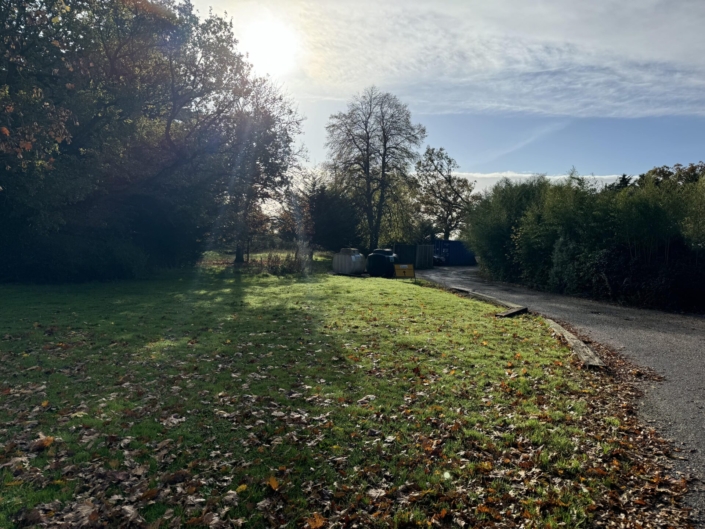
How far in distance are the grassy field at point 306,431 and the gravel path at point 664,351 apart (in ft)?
1.44

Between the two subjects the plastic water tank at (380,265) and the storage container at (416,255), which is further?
the storage container at (416,255)

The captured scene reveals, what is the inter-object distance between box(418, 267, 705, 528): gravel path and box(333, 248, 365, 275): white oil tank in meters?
11.6

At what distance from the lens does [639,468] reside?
4.15m

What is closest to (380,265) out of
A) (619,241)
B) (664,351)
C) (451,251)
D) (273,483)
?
(619,241)

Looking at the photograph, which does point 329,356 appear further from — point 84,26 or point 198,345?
point 84,26

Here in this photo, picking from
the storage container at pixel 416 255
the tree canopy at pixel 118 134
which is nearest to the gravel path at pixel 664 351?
the tree canopy at pixel 118 134

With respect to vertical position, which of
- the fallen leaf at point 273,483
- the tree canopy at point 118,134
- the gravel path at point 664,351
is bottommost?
the fallen leaf at point 273,483

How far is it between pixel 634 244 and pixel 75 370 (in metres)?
16.4

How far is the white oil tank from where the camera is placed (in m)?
27.4

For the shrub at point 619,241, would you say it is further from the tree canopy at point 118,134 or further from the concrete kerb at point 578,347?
the tree canopy at point 118,134

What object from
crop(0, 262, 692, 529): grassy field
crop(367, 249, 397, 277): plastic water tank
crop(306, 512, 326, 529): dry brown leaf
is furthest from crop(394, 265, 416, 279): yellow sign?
crop(306, 512, 326, 529): dry brown leaf

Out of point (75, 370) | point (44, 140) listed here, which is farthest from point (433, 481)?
point (44, 140)

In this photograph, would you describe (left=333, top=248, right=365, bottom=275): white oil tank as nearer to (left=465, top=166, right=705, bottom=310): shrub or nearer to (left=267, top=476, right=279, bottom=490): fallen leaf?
(left=465, top=166, right=705, bottom=310): shrub

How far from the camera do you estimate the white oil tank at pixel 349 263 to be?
27.4 meters
